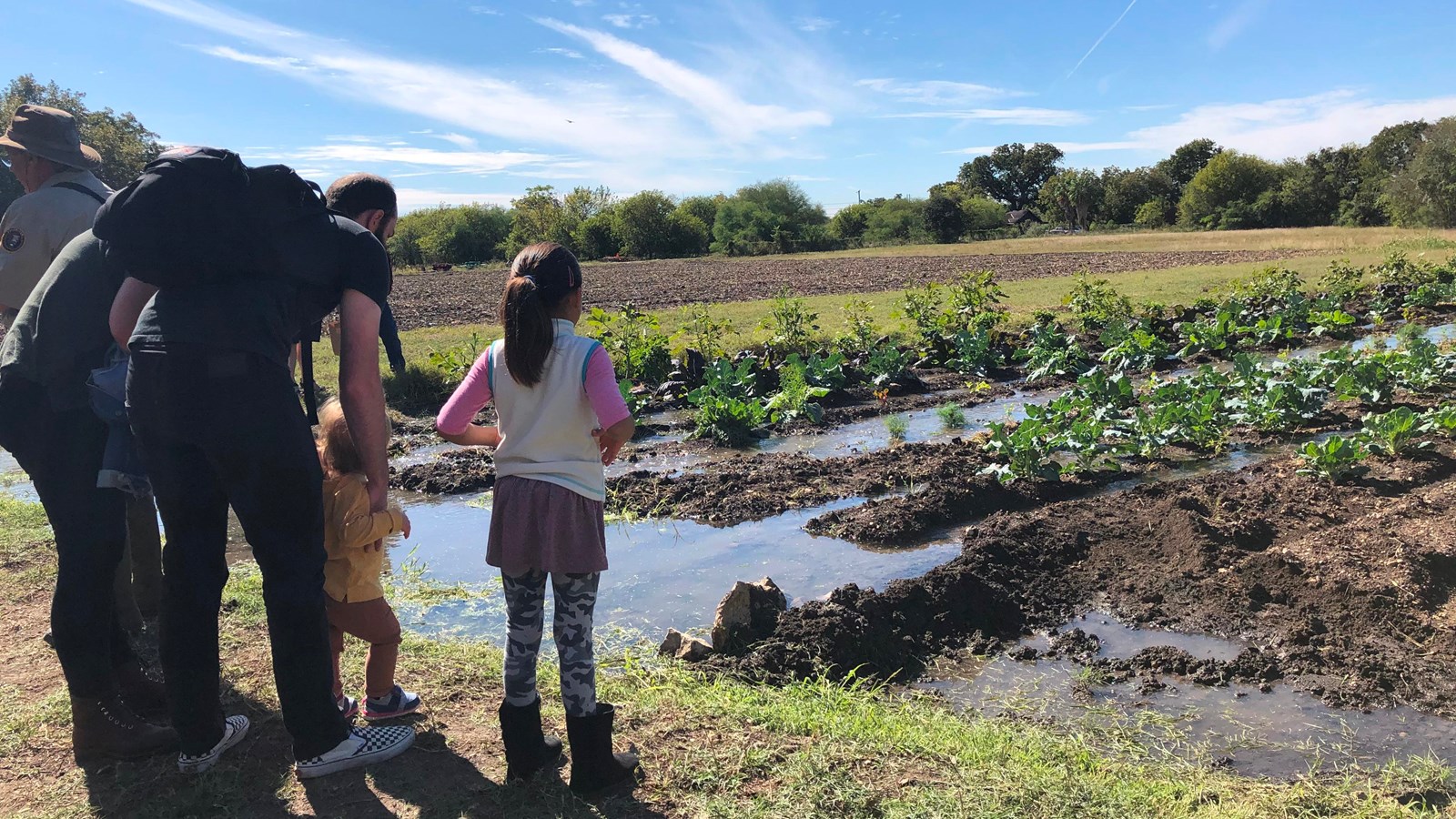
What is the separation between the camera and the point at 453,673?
3857 mm

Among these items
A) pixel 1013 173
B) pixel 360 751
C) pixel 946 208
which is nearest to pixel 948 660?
pixel 360 751

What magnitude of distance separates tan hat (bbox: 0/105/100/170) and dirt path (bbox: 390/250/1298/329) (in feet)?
→ 56.5

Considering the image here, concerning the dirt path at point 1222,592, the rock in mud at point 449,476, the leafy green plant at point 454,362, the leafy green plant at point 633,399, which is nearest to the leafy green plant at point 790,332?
the leafy green plant at point 633,399

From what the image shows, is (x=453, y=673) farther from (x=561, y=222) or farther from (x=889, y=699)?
(x=561, y=222)

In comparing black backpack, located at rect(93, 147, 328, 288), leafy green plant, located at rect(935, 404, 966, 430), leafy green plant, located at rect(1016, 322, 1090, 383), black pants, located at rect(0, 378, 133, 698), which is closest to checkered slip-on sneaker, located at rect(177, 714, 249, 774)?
black pants, located at rect(0, 378, 133, 698)

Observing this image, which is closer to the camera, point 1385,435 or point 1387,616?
point 1387,616

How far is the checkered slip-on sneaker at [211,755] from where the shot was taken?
2.94 metres

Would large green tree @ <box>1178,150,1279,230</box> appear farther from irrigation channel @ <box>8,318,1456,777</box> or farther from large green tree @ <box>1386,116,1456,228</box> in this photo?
irrigation channel @ <box>8,318,1456,777</box>

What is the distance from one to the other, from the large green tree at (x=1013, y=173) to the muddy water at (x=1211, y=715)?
4589 inches

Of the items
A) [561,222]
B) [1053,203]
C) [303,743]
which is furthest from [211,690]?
[1053,203]

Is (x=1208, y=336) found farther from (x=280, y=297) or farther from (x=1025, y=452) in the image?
(x=280, y=297)

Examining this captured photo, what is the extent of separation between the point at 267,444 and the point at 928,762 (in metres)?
2.23

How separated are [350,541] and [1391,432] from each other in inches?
269

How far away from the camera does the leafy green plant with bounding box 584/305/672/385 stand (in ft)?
38.8
